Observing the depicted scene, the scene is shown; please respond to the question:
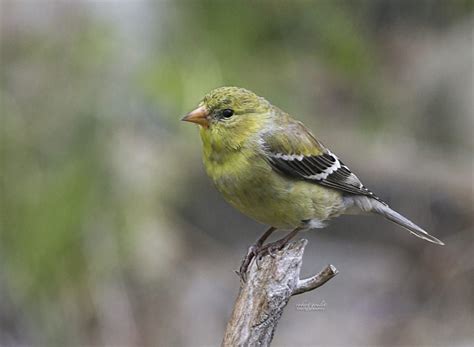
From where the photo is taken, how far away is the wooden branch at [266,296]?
11.6ft

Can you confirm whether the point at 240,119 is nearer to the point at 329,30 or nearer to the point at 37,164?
the point at 37,164

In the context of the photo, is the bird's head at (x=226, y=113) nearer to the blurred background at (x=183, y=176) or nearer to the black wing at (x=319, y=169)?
the black wing at (x=319, y=169)

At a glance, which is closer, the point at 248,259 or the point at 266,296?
the point at 266,296

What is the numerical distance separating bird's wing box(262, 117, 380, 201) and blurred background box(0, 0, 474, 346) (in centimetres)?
158

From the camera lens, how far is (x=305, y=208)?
14.1 feet

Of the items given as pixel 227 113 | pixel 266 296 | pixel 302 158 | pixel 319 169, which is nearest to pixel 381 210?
pixel 319 169

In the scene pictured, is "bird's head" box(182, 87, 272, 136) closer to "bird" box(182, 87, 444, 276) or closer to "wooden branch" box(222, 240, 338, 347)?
"bird" box(182, 87, 444, 276)

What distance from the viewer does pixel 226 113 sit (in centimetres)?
439

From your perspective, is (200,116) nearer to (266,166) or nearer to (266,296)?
(266,166)

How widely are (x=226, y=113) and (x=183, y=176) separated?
12.2 feet

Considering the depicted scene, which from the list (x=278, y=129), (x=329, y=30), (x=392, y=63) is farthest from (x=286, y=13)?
(x=392, y=63)

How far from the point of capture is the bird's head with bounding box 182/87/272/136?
171 inches

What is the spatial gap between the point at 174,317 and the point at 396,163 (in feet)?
9.08

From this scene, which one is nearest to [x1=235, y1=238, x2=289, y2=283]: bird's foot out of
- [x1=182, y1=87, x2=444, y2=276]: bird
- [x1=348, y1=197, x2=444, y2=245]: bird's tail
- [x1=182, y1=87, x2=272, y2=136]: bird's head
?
[x1=182, y1=87, x2=444, y2=276]: bird
